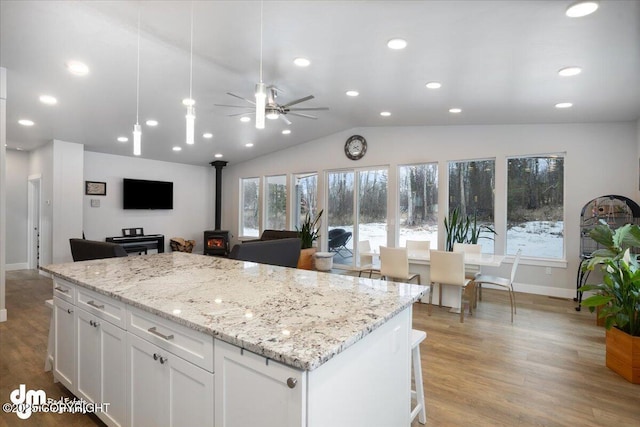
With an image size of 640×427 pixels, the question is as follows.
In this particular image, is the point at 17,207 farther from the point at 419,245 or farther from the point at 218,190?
the point at 419,245

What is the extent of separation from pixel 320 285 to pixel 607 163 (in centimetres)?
506

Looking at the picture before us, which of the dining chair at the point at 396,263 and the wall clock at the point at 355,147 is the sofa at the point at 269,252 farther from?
the wall clock at the point at 355,147

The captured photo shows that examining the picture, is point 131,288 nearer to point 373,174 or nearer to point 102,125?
point 102,125

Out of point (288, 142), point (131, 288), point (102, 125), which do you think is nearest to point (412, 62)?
point (131, 288)

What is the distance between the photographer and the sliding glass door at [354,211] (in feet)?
21.8

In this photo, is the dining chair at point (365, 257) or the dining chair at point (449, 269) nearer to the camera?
the dining chair at point (449, 269)

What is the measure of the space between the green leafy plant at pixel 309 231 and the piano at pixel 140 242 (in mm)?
3422

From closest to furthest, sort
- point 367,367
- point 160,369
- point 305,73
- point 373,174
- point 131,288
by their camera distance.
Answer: point 367,367, point 160,369, point 131,288, point 305,73, point 373,174

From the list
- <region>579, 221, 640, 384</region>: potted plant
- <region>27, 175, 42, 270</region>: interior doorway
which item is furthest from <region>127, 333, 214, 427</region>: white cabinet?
<region>27, 175, 42, 270</region>: interior doorway

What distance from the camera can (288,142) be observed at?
740cm

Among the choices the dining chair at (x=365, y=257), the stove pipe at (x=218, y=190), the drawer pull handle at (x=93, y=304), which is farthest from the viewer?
the stove pipe at (x=218, y=190)

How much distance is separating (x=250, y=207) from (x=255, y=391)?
26.2ft

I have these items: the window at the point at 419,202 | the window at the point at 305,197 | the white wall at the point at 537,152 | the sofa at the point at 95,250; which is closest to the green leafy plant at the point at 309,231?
the window at the point at 305,197

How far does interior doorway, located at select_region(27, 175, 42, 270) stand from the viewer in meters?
6.89
